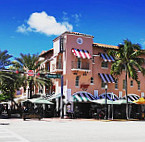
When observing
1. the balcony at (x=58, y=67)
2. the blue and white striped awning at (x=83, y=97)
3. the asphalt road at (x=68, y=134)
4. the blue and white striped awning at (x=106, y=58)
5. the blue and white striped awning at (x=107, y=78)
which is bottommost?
the asphalt road at (x=68, y=134)

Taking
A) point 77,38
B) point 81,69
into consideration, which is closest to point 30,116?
point 81,69

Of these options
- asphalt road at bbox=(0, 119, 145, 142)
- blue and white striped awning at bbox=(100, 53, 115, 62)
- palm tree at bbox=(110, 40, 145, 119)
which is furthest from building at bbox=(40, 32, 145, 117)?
asphalt road at bbox=(0, 119, 145, 142)

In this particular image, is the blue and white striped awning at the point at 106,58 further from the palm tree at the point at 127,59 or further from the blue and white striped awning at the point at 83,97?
the blue and white striped awning at the point at 83,97

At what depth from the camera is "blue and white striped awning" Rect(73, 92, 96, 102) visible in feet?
109

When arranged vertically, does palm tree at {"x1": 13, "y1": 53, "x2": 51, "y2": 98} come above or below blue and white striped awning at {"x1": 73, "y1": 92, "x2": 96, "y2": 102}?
above

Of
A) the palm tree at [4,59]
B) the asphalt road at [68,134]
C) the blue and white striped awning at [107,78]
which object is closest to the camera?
the asphalt road at [68,134]

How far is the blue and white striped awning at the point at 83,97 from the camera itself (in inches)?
1302

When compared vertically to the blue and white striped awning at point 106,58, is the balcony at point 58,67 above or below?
below

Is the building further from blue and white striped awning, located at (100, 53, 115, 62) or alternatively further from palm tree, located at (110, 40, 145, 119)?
palm tree, located at (110, 40, 145, 119)

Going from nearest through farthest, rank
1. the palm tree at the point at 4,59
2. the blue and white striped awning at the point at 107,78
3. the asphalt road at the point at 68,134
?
the asphalt road at the point at 68,134
the palm tree at the point at 4,59
the blue and white striped awning at the point at 107,78

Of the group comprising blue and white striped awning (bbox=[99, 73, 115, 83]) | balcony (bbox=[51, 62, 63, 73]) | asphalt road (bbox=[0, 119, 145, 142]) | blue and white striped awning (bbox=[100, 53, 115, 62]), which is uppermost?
blue and white striped awning (bbox=[100, 53, 115, 62])

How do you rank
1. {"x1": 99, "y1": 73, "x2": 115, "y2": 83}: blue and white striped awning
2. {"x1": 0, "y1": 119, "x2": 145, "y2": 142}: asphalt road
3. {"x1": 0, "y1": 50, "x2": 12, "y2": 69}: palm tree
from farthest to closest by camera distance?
{"x1": 99, "y1": 73, "x2": 115, "y2": 83}: blue and white striped awning
{"x1": 0, "y1": 50, "x2": 12, "y2": 69}: palm tree
{"x1": 0, "y1": 119, "x2": 145, "y2": 142}: asphalt road

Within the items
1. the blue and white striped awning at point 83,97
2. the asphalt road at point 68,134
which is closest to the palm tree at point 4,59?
the blue and white striped awning at point 83,97

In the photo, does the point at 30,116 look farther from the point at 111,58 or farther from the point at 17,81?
the point at 111,58
